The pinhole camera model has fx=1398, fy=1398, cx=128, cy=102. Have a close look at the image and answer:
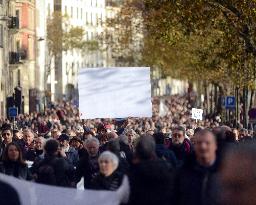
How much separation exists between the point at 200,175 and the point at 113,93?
20.5 metres

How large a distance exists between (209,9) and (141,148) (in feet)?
95.1

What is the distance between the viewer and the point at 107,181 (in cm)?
1341

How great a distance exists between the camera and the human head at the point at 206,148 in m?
10.3

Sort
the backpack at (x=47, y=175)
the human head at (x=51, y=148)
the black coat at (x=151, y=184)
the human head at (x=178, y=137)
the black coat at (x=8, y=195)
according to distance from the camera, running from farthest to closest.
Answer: the human head at (x=178, y=137), the human head at (x=51, y=148), the backpack at (x=47, y=175), the black coat at (x=8, y=195), the black coat at (x=151, y=184)

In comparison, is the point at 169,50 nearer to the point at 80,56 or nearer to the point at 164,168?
the point at 80,56

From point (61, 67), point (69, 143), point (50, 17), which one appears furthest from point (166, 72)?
point (69, 143)

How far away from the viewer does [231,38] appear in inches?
1693

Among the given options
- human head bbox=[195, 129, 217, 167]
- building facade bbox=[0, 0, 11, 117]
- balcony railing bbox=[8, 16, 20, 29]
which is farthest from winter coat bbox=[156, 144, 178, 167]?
balcony railing bbox=[8, 16, 20, 29]

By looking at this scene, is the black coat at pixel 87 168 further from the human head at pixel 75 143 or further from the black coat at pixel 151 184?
the human head at pixel 75 143

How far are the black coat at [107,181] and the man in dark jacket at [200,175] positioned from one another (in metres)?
2.55

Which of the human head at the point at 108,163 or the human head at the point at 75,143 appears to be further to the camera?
the human head at the point at 75,143

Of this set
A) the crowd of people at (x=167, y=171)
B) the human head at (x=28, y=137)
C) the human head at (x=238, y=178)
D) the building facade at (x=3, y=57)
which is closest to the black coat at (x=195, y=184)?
the crowd of people at (x=167, y=171)

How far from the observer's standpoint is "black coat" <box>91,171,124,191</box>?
13156 mm

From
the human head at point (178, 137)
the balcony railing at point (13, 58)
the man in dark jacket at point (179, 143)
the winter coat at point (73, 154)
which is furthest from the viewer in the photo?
the balcony railing at point (13, 58)
